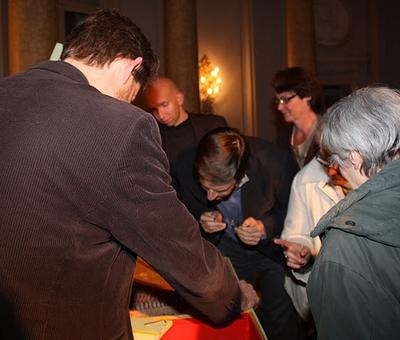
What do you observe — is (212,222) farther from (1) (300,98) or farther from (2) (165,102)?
(2) (165,102)

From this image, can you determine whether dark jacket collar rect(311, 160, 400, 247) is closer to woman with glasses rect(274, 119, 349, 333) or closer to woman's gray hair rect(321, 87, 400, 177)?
woman's gray hair rect(321, 87, 400, 177)

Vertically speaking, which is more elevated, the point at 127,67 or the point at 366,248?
the point at 127,67

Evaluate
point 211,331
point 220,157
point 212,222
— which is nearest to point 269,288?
point 212,222

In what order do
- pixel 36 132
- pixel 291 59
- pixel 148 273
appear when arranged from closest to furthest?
pixel 36 132, pixel 148 273, pixel 291 59

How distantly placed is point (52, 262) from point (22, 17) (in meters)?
4.84

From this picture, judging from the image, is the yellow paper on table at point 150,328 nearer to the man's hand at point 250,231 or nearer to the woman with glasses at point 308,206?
the woman with glasses at point 308,206

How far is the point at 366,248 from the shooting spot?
1.33 metres

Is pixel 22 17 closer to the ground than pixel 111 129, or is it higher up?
higher up

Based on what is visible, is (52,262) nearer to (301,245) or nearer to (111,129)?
(111,129)

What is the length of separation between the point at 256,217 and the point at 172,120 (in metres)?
1.55

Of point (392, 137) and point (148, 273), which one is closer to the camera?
point (392, 137)

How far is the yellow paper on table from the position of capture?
1.71 m

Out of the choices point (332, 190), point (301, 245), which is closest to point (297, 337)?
point (301, 245)

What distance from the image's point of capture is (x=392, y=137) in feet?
4.77
